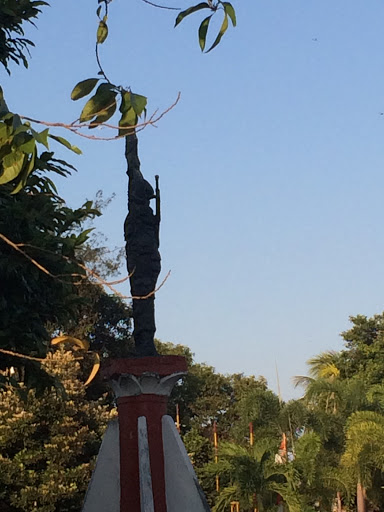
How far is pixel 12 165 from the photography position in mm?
2924

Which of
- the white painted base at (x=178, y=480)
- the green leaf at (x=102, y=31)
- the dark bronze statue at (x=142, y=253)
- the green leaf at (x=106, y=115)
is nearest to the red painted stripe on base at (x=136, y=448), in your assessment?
the white painted base at (x=178, y=480)

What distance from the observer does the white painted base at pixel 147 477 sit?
10656 millimetres

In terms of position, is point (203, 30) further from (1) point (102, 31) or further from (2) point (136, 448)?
(2) point (136, 448)

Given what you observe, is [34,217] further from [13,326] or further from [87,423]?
[87,423]

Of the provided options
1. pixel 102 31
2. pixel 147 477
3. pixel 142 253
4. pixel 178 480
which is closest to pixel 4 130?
pixel 102 31

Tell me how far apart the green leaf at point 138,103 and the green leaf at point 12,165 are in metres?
0.43

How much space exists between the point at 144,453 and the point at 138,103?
8.35 m

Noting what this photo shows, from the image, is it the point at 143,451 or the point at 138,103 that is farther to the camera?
the point at 143,451

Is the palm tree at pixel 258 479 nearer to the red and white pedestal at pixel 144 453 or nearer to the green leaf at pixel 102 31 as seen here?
the red and white pedestal at pixel 144 453

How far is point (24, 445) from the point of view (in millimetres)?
25641

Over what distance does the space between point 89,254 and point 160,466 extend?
1098 inches

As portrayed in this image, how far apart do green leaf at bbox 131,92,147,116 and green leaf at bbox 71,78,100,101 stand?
0.52 ft

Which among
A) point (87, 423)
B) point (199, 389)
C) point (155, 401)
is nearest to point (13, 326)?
point (155, 401)

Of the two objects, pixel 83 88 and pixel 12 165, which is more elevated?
pixel 83 88
